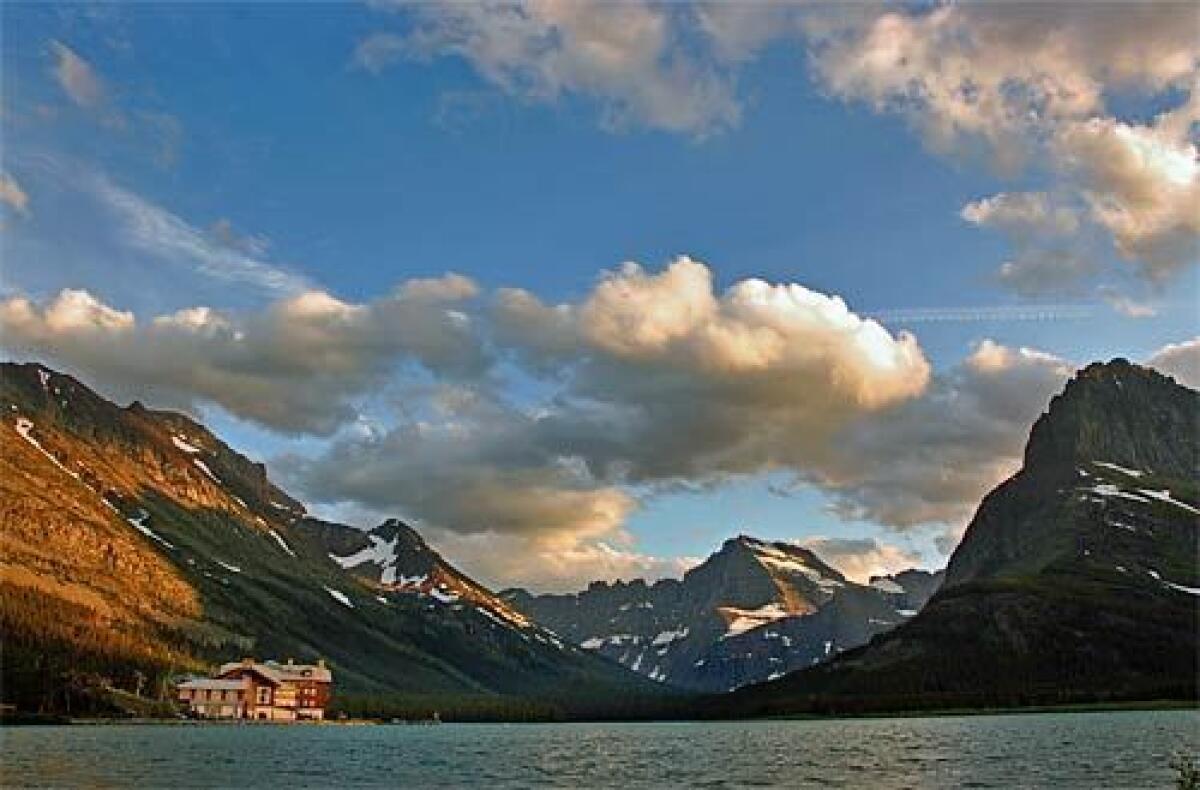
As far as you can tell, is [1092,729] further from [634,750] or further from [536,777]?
[536,777]

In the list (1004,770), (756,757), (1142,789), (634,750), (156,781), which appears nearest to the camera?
(1142,789)

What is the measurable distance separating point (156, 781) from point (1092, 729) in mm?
135646

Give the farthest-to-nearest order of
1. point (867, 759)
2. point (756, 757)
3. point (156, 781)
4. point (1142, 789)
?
point (756, 757)
point (867, 759)
point (156, 781)
point (1142, 789)

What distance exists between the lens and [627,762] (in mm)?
125688

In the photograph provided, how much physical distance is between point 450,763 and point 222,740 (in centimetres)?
6356

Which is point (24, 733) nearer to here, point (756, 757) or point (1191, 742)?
point (756, 757)

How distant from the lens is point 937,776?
9288cm

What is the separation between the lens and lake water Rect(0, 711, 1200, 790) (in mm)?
90062

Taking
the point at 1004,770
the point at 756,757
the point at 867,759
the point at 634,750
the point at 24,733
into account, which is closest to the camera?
the point at 1004,770

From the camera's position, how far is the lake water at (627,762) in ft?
295

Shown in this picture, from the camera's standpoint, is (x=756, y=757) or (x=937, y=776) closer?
(x=937, y=776)

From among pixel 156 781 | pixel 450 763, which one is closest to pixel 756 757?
pixel 450 763

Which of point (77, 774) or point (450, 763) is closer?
point (77, 774)

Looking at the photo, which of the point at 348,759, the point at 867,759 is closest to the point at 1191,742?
the point at 867,759
